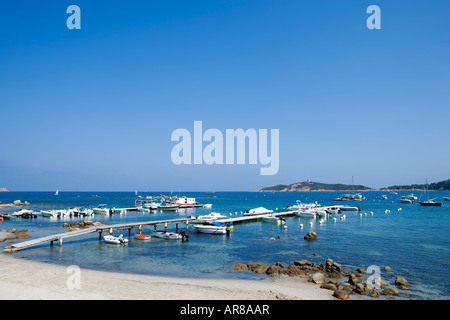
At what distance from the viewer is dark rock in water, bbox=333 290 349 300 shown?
62.2 ft

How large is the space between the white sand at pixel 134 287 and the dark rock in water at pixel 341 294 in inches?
15.6

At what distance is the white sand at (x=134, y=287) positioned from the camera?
1839 cm

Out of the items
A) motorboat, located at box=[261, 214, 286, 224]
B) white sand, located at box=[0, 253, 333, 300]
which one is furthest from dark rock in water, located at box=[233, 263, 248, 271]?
motorboat, located at box=[261, 214, 286, 224]

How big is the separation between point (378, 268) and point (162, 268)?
19.9m

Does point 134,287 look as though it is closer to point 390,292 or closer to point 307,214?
point 390,292

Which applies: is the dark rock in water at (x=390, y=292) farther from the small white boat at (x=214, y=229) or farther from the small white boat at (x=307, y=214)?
the small white boat at (x=307, y=214)

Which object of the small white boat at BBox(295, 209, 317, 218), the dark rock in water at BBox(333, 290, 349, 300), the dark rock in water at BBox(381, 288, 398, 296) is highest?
the dark rock in water at BBox(333, 290, 349, 300)

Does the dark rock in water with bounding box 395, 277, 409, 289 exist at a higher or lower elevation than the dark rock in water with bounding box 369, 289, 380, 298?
lower

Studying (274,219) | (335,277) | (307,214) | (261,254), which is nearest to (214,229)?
(261,254)

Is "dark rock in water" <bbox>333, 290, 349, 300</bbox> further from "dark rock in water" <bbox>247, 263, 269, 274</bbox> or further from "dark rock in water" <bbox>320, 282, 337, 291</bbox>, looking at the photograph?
"dark rock in water" <bbox>247, 263, 269, 274</bbox>

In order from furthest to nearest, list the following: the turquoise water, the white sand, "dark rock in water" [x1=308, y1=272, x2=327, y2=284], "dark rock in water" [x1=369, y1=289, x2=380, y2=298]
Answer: the turquoise water < "dark rock in water" [x1=308, y1=272, x2=327, y2=284] < "dark rock in water" [x1=369, y1=289, x2=380, y2=298] < the white sand

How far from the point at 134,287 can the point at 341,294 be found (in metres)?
13.7

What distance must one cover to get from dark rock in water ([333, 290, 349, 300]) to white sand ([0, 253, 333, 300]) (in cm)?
40
